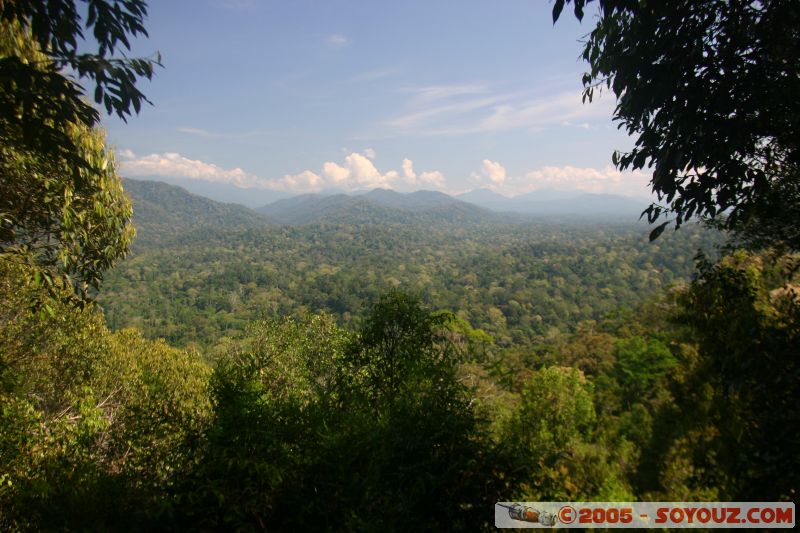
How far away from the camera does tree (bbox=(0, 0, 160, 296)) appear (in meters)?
2.82

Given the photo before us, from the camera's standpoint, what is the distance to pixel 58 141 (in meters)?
2.96

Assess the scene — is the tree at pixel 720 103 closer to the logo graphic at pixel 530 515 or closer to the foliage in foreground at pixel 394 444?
the foliage in foreground at pixel 394 444

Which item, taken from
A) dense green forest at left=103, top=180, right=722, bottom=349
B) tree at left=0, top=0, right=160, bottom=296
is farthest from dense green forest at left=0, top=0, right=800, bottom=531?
dense green forest at left=103, top=180, right=722, bottom=349

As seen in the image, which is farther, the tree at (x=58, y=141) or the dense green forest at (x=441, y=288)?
the dense green forest at (x=441, y=288)

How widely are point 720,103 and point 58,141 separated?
5.46 metres

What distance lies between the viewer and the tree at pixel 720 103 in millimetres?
3145

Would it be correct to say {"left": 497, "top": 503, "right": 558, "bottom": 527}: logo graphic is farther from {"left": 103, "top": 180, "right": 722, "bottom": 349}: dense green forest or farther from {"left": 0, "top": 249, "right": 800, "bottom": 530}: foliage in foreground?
{"left": 103, "top": 180, "right": 722, "bottom": 349}: dense green forest

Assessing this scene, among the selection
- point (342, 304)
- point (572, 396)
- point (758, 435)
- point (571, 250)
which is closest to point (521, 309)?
point (342, 304)

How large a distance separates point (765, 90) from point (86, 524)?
9.24 metres

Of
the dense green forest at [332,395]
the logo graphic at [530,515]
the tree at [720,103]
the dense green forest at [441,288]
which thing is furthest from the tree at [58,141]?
the dense green forest at [441,288]

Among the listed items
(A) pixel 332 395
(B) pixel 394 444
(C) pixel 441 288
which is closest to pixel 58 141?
(B) pixel 394 444

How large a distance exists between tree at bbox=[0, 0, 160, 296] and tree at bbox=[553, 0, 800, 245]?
3.84m

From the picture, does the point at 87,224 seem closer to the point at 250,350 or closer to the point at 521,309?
the point at 250,350

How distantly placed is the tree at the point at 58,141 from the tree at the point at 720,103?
3840 mm
